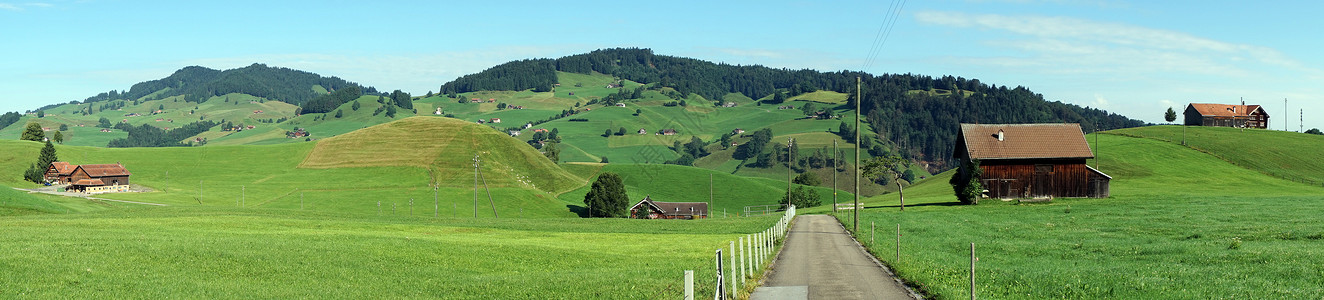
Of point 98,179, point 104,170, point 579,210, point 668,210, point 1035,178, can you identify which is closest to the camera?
point 1035,178

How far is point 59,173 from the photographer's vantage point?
6260 inches

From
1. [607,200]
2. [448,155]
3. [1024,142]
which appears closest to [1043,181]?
[1024,142]

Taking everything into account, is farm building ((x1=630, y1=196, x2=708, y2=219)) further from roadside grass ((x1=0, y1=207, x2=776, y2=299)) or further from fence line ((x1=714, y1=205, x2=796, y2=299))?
roadside grass ((x1=0, y1=207, x2=776, y2=299))

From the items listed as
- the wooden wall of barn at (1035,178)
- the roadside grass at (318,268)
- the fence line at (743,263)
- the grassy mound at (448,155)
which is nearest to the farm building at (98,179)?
the grassy mound at (448,155)

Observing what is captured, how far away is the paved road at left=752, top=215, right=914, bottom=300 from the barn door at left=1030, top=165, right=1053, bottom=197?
6578 cm

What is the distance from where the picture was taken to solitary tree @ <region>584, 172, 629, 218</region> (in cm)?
13988

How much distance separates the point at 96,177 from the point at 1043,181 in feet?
484

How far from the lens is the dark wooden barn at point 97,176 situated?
151 metres

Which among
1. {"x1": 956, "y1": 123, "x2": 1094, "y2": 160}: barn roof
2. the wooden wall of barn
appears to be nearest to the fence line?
the wooden wall of barn

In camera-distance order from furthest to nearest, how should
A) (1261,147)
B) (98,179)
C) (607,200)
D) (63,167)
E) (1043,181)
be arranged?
(63,167), (1261,147), (98,179), (607,200), (1043,181)

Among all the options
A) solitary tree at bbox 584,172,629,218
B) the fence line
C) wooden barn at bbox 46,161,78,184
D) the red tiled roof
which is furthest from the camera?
wooden barn at bbox 46,161,78,184

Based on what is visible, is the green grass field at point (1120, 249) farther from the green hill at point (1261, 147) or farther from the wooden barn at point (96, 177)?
the wooden barn at point (96, 177)

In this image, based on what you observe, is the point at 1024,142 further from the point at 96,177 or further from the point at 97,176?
the point at 96,177

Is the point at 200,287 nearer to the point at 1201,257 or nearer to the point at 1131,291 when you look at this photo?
the point at 1131,291
